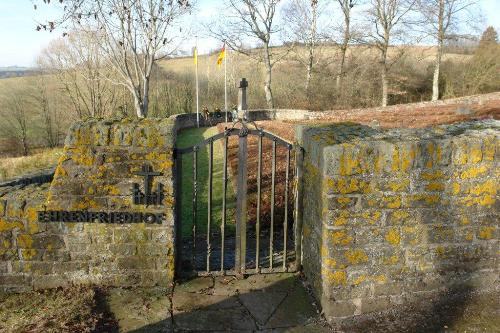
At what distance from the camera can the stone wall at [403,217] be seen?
413cm

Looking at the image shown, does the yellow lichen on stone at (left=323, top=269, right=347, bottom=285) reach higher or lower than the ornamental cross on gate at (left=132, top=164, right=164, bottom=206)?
lower

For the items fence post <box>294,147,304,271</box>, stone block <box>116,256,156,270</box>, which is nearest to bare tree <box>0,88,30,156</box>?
stone block <box>116,256,156,270</box>

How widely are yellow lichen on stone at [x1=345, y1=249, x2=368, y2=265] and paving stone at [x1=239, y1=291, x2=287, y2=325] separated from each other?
3.39ft

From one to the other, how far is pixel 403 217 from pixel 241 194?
195cm

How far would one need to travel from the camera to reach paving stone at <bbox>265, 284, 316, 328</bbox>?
431cm

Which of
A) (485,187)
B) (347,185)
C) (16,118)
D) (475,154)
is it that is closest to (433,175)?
(475,154)

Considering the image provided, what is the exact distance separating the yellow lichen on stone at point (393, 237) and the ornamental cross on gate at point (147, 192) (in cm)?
253

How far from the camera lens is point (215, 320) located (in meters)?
4.34

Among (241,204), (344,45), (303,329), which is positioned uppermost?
(344,45)

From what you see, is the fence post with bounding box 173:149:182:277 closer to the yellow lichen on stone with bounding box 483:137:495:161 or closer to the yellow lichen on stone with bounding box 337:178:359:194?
the yellow lichen on stone with bounding box 337:178:359:194

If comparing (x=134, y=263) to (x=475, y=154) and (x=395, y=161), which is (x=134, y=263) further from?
(x=475, y=154)

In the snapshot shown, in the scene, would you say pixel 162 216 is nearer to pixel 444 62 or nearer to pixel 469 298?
pixel 469 298

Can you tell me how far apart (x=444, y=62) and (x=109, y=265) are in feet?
128

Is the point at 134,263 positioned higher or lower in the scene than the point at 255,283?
higher
